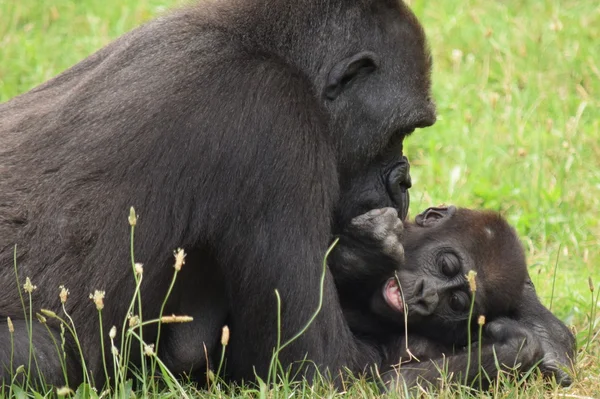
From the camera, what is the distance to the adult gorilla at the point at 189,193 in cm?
409

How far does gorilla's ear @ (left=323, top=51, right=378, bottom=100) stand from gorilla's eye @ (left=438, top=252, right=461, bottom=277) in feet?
2.93

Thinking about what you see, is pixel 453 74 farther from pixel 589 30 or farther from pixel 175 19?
pixel 175 19

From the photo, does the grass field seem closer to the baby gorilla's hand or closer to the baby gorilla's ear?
the baby gorilla's ear

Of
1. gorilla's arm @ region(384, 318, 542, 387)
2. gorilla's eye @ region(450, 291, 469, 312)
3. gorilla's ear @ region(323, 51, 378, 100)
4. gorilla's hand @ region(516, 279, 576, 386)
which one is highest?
gorilla's ear @ region(323, 51, 378, 100)

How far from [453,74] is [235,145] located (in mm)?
4842

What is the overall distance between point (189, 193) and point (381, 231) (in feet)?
2.87

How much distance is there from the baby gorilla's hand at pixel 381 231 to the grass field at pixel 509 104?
3.32 feet

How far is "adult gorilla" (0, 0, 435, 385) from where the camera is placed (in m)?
4.09

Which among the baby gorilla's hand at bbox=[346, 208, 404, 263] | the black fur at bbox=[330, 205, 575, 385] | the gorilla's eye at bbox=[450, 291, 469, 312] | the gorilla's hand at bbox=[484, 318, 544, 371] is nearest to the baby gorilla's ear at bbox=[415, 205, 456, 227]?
the black fur at bbox=[330, 205, 575, 385]

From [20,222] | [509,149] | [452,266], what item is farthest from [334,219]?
[509,149]

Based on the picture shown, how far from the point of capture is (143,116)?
4160 mm

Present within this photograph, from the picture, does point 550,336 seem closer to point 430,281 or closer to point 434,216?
point 430,281

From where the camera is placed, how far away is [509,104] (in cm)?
809

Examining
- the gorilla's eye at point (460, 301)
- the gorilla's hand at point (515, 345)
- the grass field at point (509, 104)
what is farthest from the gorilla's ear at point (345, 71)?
the grass field at point (509, 104)
